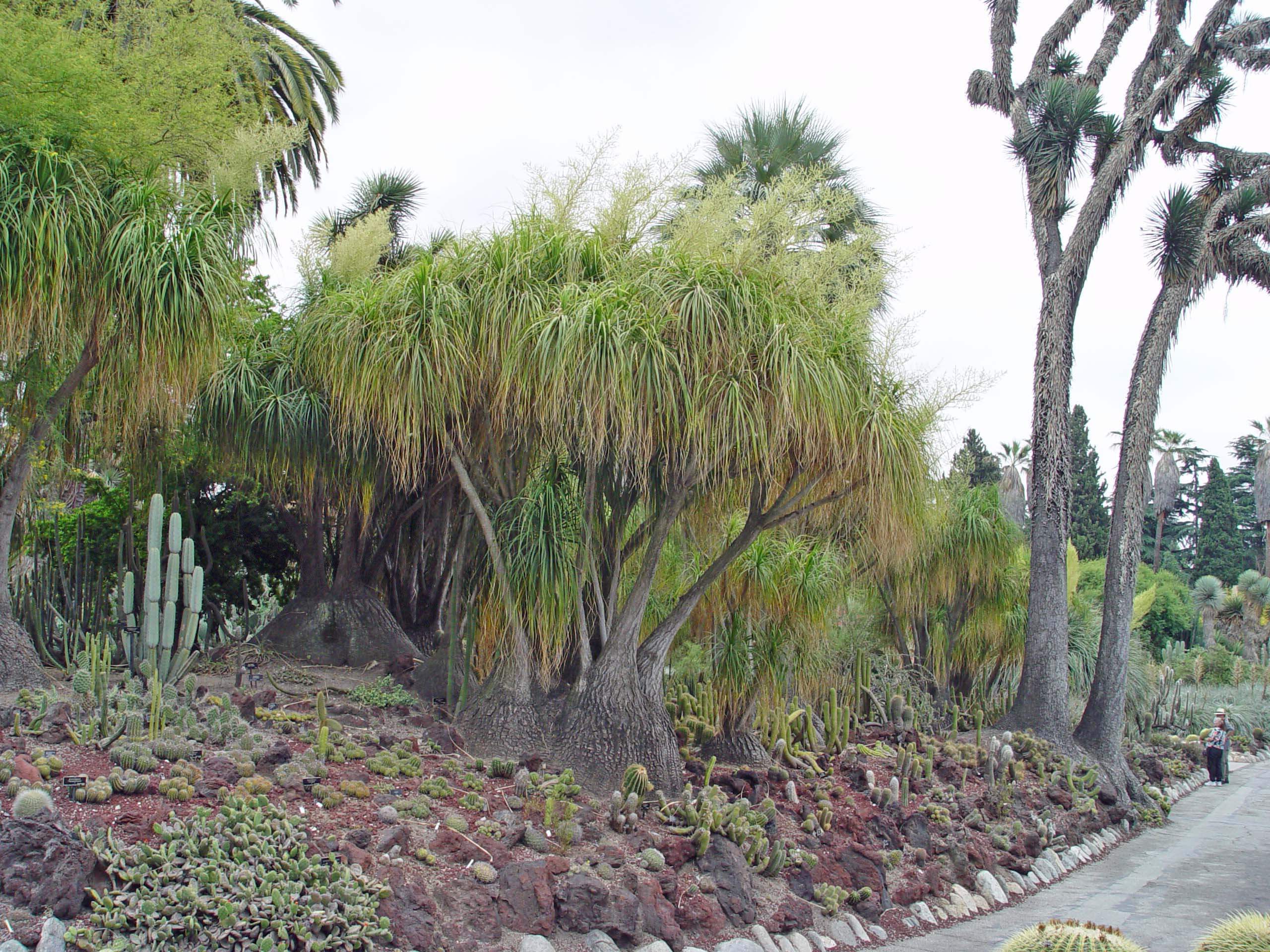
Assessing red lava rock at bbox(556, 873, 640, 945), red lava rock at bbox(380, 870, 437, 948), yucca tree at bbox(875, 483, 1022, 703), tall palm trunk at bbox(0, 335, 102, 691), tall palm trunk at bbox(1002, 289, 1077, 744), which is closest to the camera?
red lava rock at bbox(380, 870, 437, 948)

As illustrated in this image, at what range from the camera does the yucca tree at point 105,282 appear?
20.6ft

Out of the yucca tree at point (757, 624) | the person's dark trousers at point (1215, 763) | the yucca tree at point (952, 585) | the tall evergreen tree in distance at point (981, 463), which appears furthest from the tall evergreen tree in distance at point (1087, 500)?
the yucca tree at point (757, 624)

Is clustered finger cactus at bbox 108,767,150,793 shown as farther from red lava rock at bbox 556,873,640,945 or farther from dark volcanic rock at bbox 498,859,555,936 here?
red lava rock at bbox 556,873,640,945

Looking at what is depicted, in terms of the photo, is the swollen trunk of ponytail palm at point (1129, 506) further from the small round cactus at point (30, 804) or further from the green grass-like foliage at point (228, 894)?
the small round cactus at point (30, 804)

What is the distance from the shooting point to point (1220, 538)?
4406cm

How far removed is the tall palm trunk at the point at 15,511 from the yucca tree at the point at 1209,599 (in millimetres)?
39669

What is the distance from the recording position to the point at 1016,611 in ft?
48.0

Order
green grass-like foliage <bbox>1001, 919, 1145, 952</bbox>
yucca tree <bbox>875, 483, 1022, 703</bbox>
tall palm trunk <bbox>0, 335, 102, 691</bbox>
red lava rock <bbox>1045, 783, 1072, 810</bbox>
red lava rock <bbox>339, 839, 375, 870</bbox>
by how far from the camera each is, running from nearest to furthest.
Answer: green grass-like foliage <bbox>1001, 919, 1145, 952</bbox> < red lava rock <bbox>339, 839, 375, 870</bbox> < tall palm trunk <bbox>0, 335, 102, 691</bbox> < red lava rock <bbox>1045, 783, 1072, 810</bbox> < yucca tree <bbox>875, 483, 1022, 703</bbox>

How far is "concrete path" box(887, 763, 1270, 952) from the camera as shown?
656cm

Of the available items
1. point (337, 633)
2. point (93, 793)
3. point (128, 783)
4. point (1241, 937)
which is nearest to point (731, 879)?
point (1241, 937)

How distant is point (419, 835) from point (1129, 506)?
11709mm

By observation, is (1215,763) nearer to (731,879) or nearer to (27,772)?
(731,879)

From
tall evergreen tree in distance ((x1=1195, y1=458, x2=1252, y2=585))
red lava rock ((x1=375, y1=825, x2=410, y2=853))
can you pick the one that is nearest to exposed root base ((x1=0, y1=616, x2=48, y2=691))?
red lava rock ((x1=375, y1=825, x2=410, y2=853))

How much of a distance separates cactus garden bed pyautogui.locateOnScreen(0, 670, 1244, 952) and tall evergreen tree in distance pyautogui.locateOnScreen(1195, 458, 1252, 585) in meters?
41.0
